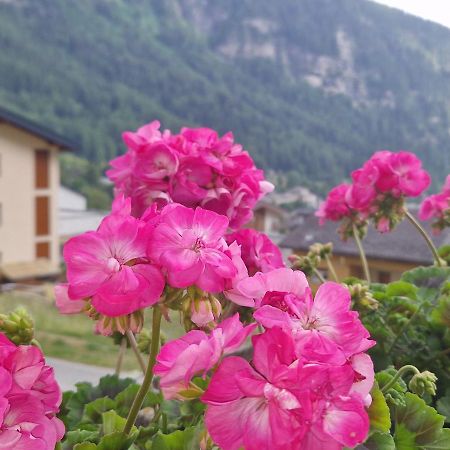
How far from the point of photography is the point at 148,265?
1.14 ft

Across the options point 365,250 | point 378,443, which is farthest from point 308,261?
point 365,250

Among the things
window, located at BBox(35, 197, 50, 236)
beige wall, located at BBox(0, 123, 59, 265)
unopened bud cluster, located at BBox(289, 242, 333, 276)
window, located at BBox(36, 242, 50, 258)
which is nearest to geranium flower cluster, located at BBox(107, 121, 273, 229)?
unopened bud cluster, located at BBox(289, 242, 333, 276)

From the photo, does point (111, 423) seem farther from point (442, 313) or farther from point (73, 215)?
point (73, 215)

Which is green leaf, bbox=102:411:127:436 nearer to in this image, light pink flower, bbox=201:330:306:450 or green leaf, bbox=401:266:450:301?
light pink flower, bbox=201:330:306:450

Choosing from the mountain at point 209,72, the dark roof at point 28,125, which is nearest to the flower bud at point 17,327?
the mountain at point 209,72

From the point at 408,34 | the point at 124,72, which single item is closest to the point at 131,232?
the point at 408,34

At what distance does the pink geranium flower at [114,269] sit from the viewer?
34 cm

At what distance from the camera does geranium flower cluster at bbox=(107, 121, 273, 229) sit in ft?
2.05

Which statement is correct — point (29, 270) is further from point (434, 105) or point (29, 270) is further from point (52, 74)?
point (52, 74)

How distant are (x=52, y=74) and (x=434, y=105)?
35.7 meters

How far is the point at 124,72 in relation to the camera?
4062cm

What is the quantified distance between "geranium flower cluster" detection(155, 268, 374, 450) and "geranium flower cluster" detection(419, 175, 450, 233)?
2.09ft

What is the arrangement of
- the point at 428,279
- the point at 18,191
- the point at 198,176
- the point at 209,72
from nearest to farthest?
1. the point at 198,176
2. the point at 428,279
3. the point at 18,191
4. the point at 209,72

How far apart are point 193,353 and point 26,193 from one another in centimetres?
1350
